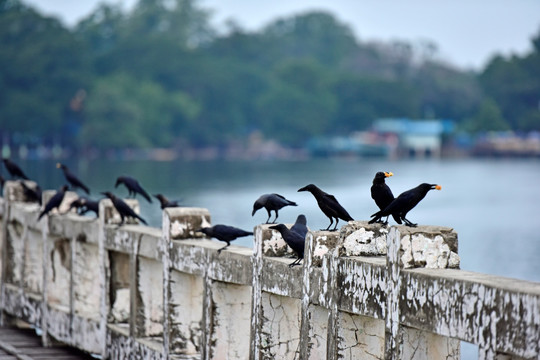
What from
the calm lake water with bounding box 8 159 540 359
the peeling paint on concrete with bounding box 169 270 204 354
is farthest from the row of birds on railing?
the calm lake water with bounding box 8 159 540 359

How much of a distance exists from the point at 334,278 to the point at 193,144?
10140 centimetres

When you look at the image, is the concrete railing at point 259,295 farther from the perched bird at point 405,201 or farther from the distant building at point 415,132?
the distant building at point 415,132

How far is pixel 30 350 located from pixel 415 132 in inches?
4349

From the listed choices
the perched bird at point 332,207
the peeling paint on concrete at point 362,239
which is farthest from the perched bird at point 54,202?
the peeling paint on concrete at point 362,239

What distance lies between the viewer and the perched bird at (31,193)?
14.4 meters

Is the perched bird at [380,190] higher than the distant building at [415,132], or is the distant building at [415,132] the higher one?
the distant building at [415,132]

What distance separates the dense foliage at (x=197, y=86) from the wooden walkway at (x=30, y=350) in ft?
261

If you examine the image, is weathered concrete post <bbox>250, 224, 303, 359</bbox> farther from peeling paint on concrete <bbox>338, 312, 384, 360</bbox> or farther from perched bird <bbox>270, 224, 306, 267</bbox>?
peeling paint on concrete <bbox>338, 312, 384, 360</bbox>

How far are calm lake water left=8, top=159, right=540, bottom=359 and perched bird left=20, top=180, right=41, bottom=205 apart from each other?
2.64m

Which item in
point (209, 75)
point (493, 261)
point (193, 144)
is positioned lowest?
point (493, 261)

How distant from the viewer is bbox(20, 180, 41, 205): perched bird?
14.4 m

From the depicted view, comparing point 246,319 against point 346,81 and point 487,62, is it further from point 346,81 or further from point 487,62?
point 487,62

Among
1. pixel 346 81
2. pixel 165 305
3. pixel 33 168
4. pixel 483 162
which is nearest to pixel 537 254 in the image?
pixel 165 305

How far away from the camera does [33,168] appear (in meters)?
83.6
